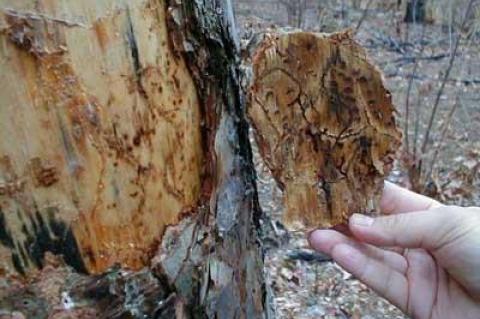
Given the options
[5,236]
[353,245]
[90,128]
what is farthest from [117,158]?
[353,245]

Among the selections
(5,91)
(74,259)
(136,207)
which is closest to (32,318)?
(74,259)

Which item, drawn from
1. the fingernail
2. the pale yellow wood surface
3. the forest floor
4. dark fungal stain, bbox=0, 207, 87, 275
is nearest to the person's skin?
the fingernail

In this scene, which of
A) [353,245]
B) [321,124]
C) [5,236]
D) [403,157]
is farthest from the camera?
[403,157]

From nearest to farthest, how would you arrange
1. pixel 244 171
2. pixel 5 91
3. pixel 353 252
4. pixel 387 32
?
pixel 5 91 < pixel 244 171 < pixel 353 252 < pixel 387 32

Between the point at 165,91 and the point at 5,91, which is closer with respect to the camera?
the point at 5,91

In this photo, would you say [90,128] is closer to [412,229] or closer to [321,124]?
[321,124]

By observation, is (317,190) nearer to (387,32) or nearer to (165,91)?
(165,91)

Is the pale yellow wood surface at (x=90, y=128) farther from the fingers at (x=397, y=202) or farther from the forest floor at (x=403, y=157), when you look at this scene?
the fingers at (x=397, y=202)
